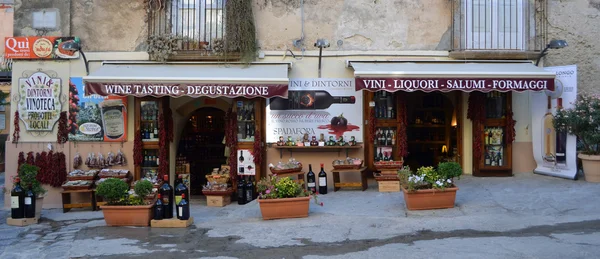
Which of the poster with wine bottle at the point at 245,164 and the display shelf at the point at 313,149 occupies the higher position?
the display shelf at the point at 313,149

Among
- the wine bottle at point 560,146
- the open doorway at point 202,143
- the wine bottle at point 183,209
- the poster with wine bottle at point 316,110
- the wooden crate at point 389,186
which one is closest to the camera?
the wine bottle at point 183,209

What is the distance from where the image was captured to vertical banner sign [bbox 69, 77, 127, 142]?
13.6 m

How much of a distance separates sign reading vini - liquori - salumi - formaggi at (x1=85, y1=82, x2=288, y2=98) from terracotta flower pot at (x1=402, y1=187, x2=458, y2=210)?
11.8ft

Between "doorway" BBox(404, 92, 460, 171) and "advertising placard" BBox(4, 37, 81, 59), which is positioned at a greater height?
"advertising placard" BBox(4, 37, 81, 59)

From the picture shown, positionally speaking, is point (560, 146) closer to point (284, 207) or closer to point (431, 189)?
point (431, 189)

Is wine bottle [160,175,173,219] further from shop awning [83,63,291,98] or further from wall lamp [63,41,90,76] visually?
wall lamp [63,41,90,76]

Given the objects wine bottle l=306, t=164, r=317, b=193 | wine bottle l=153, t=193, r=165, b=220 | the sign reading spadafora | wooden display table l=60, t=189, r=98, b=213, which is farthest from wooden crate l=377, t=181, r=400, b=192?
the sign reading spadafora

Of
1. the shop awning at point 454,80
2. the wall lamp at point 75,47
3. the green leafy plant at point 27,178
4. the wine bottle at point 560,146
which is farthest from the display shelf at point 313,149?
the green leafy plant at point 27,178

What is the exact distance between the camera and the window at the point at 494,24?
44.3ft

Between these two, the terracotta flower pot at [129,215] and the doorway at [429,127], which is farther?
the doorway at [429,127]

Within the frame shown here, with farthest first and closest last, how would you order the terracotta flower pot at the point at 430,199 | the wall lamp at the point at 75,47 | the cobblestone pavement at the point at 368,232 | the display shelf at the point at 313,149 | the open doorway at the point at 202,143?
the open doorway at the point at 202,143
the display shelf at the point at 313,149
the wall lamp at the point at 75,47
the terracotta flower pot at the point at 430,199
the cobblestone pavement at the point at 368,232

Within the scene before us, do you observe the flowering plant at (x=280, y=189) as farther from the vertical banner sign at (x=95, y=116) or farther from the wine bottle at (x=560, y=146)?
the wine bottle at (x=560, y=146)

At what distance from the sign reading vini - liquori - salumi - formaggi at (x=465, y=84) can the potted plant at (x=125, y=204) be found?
4935 mm

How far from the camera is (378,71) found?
12.3m
